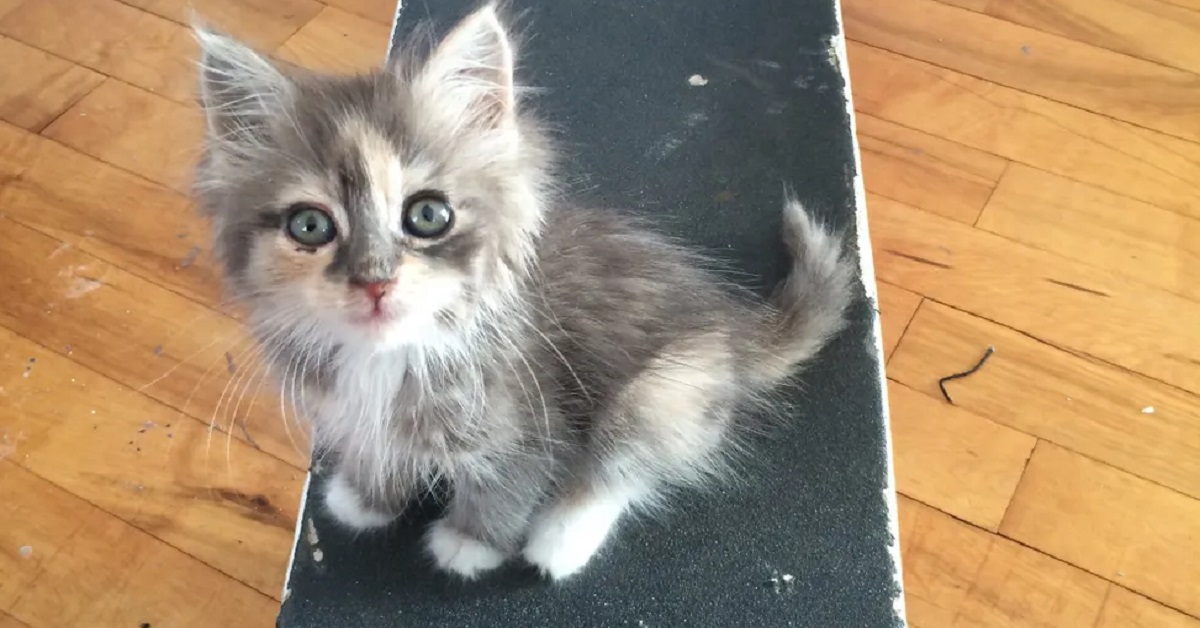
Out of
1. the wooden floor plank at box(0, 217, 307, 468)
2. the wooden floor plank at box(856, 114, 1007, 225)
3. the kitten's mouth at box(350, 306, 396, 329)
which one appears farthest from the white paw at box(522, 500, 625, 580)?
the wooden floor plank at box(856, 114, 1007, 225)

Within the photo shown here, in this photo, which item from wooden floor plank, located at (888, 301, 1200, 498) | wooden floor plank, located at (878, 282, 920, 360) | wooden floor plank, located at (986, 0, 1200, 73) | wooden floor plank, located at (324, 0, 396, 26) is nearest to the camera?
wooden floor plank, located at (888, 301, 1200, 498)

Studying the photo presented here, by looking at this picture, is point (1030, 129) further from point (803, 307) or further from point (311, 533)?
point (311, 533)

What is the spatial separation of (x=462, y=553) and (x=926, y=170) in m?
1.05

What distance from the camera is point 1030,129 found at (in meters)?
1.71

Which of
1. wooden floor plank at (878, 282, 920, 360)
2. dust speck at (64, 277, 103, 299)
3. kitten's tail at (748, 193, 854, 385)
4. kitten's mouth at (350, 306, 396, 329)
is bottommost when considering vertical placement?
wooden floor plank at (878, 282, 920, 360)

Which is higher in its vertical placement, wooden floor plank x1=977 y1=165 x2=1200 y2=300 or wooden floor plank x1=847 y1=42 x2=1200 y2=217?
wooden floor plank x1=847 y1=42 x2=1200 y2=217

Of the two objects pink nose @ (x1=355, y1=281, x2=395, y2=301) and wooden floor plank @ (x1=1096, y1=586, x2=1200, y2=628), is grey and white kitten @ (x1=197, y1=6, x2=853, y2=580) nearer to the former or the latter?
pink nose @ (x1=355, y1=281, x2=395, y2=301)

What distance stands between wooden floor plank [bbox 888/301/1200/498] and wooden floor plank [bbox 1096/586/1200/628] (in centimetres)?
18

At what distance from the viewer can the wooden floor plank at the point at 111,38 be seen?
6.05 ft

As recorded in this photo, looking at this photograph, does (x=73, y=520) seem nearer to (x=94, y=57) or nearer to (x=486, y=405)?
(x=486, y=405)

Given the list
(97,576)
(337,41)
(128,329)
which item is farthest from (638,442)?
(337,41)

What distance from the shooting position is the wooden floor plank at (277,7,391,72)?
183 cm

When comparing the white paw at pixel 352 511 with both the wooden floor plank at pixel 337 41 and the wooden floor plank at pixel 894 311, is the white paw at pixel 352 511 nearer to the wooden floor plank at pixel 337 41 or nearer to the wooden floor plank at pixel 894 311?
the wooden floor plank at pixel 894 311

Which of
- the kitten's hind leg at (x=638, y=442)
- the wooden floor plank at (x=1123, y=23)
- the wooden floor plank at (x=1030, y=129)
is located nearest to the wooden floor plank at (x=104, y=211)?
the kitten's hind leg at (x=638, y=442)
